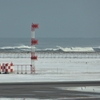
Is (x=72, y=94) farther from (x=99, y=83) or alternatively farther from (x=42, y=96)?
(x=99, y=83)

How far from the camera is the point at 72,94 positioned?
31.4 metres

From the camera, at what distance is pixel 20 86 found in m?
36.7

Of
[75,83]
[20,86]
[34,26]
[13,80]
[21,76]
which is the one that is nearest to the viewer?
[20,86]

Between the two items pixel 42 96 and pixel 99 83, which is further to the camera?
pixel 99 83

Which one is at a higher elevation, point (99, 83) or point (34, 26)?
point (34, 26)

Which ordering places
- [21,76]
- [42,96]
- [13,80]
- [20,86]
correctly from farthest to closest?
[21,76] → [13,80] → [20,86] → [42,96]

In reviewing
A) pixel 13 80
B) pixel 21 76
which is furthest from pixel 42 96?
pixel 21 76

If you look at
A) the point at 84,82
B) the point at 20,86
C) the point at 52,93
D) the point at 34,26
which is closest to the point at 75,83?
the point at 84,82

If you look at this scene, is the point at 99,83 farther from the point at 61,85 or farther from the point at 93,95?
the point at 93,95

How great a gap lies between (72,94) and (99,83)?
812 centimetres

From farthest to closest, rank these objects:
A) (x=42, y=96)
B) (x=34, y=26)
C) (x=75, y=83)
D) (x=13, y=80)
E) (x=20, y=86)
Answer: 1. (x=34, y=26)
2. (x=13, y=80)
3. (x=75, y=83)
4. (x=20, y=86)
5. (x=42, y=96)

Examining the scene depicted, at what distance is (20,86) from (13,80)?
18.1 ft

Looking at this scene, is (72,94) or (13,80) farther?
(13,80)

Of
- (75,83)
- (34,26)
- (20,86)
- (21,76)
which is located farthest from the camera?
(34,26)
